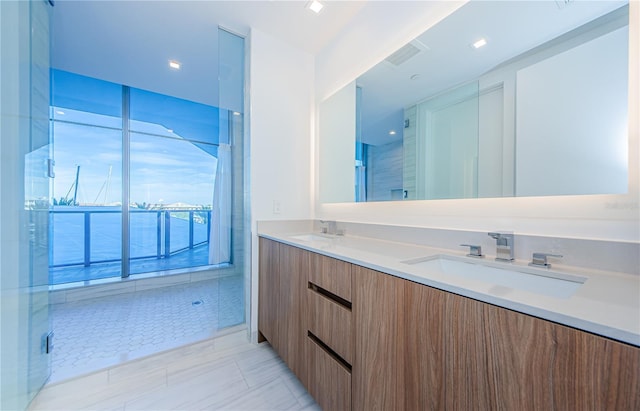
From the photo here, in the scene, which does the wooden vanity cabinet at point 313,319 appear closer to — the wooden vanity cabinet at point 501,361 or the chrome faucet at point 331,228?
the wooden vanity cabinet at point 501,361

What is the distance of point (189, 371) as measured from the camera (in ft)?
5.06

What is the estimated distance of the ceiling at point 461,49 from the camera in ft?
2.94

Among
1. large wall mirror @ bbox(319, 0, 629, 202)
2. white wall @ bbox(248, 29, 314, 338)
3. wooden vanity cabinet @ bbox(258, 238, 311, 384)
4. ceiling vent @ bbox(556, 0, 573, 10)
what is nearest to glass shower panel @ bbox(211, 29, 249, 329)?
white wall @ bbox(248, 29, 314, 338)

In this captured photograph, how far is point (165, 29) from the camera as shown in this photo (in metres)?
1.95

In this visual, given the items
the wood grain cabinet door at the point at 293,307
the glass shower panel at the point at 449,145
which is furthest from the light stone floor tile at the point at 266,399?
the glass shower panel at the point at 449,145

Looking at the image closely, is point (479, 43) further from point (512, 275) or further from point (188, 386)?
point (188, 386)

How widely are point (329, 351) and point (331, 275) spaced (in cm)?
37

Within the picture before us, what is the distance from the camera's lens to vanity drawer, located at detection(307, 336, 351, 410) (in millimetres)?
995

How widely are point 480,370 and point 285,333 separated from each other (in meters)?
1.17

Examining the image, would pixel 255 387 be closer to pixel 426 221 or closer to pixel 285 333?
pixel 285 333

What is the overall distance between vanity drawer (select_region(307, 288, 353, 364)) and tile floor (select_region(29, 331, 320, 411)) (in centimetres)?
50

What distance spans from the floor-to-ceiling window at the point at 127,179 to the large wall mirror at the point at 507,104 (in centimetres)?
201

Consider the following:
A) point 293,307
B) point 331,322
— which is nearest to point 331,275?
point 331,322

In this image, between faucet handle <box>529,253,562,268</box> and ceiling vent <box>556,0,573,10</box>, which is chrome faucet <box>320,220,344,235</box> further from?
ceiling vent <box>556,0,573,10</box>
